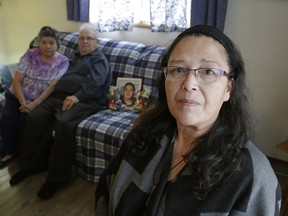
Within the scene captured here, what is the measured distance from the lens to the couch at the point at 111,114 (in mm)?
2091

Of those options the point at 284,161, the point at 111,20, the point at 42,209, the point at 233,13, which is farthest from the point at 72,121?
the point at 284,161

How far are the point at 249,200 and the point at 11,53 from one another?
394cm

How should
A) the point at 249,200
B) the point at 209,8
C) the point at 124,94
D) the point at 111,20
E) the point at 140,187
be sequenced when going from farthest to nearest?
the point at 111,20 → the point at 124,94 → the point at 209,8 → the point at 140,187 → the point at 249,200

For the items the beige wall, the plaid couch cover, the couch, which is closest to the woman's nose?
the plaid couch cover

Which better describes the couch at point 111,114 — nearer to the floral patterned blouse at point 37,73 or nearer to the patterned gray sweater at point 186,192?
the floral patterned blouse at point 37,73

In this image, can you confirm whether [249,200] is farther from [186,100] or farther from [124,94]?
[124,94]

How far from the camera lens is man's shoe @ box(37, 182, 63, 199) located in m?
2.04

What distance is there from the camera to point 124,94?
98.3 inches

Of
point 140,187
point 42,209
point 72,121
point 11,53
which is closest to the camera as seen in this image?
point 140,187

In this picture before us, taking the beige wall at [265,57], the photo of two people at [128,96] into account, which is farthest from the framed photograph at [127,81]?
the beige wall at [265,57]

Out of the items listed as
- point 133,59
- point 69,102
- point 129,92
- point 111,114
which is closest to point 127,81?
point 129,92

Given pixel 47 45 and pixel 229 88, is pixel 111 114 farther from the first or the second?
pixel 229 88

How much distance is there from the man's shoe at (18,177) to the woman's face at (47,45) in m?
1.02

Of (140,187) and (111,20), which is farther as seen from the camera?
(111,20)
